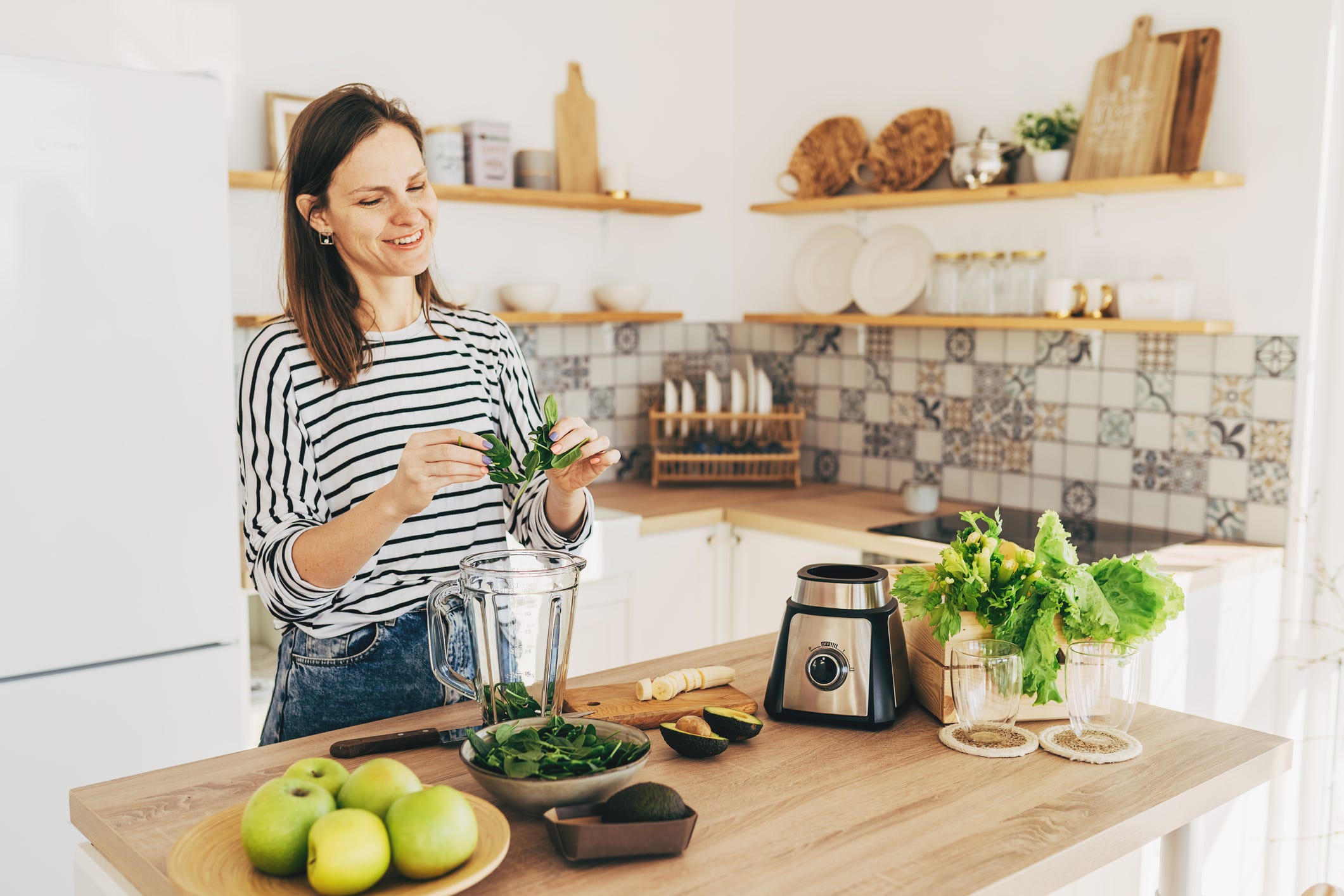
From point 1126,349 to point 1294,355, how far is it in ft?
1.33

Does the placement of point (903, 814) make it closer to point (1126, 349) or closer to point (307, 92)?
point (1126, 349)

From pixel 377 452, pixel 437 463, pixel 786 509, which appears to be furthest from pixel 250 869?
pixel 786 509

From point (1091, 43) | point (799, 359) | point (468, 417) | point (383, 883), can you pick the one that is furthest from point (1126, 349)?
point (383, 883)

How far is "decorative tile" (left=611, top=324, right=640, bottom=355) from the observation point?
3.65 meters

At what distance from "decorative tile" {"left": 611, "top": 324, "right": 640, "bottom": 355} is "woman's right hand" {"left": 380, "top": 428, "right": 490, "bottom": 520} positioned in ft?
7.95

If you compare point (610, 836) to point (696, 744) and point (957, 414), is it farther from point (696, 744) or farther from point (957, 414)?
point (957, 414)

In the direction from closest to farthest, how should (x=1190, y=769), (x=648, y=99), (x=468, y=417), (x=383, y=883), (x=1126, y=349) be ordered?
(x=383, y=883) → (x=1190, y=769) → (x=468, y=417) → (x=1126, y=349) → (x=648, y=99)

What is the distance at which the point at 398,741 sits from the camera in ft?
4.12

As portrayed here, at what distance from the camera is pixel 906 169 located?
330 cm

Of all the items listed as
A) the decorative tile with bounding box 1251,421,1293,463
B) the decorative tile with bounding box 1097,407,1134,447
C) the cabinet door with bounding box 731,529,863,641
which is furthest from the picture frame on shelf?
the decorative tile with bounding box 1251,421,1293,463

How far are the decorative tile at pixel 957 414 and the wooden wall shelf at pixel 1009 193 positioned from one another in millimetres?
553

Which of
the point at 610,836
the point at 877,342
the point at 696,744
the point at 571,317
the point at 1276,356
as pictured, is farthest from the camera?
the point at 877,342

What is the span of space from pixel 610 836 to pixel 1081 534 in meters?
2.12

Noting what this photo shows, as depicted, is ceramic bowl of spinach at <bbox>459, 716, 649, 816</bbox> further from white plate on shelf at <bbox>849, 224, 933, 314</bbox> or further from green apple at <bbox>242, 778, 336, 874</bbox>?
white plate on shelf at <bbox>849, 224, 933, 314</bbox>
